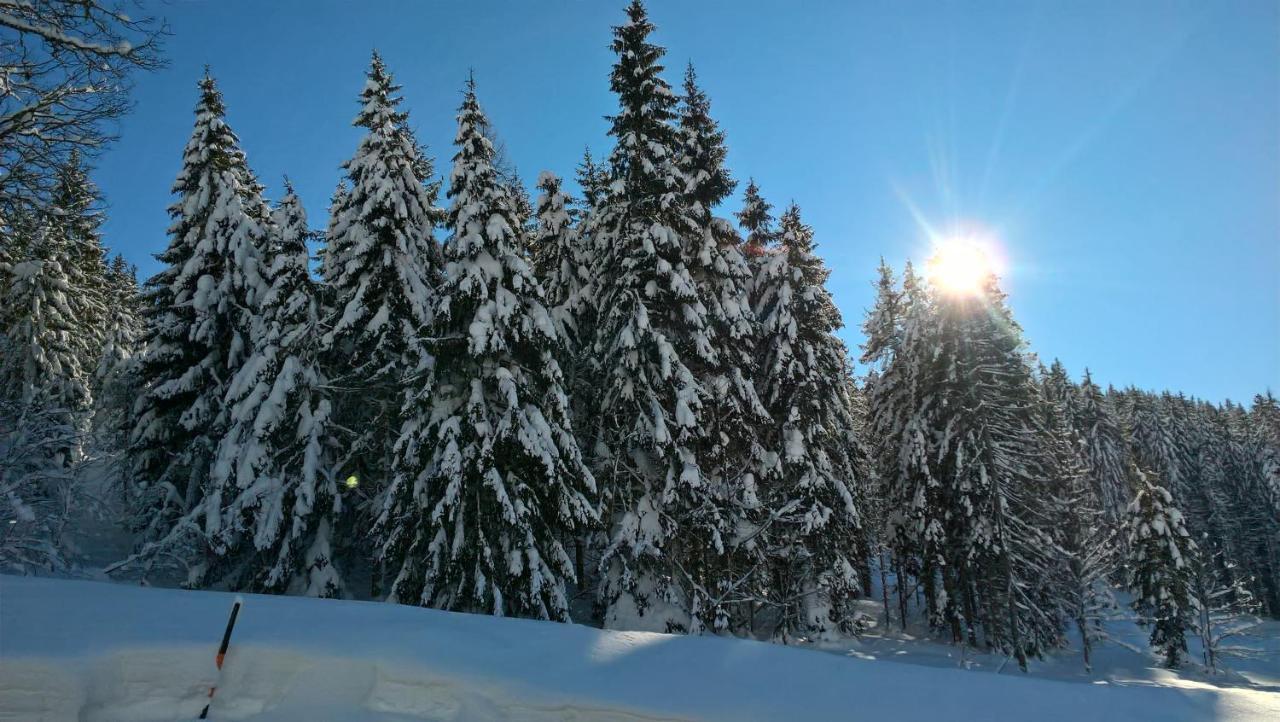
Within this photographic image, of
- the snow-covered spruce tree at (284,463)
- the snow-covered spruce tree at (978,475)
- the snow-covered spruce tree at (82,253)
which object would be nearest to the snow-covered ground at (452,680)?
the snow-covered spruce tree at (82,253)

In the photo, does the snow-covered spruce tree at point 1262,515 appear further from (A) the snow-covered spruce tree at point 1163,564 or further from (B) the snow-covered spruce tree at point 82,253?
(B) the snow-covered spruce tree at point 82,253

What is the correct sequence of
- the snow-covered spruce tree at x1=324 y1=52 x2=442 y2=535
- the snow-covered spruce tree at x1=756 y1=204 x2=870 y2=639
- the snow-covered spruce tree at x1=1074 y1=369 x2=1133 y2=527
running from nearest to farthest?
the snow-covered spruce tree at x1=324 y1=52 x2=442 y2=535 → the snow-covered spruce tree at x1=756 y1=204 x2=870 y2=639 → the snow-covered spruce tree at x1=1074 y1=369 x2=1133 y2=527

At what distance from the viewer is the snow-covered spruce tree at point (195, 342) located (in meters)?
18.5

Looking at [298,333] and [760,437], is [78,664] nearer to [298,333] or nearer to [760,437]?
[298,333]

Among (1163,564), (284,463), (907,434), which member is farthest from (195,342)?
(1163,564)

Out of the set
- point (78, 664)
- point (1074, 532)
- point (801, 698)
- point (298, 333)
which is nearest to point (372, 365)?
point (298, 333)

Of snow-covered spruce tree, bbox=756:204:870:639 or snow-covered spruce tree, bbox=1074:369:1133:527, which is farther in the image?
snow-covered spruce tree, bbox=1074:369:1133:527

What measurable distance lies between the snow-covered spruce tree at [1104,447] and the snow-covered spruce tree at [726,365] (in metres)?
49.4

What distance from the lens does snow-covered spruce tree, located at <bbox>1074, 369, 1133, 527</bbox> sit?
180 feet

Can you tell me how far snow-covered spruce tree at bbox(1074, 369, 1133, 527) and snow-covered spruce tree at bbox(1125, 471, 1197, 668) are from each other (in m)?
25.5

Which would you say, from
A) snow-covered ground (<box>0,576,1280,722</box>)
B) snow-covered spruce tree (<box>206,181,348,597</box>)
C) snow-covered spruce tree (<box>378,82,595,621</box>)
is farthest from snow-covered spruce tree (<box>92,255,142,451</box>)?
snow-covered ground (<box>0,576,1280,722</box>)

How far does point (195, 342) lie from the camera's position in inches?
753

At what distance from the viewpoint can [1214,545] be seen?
58.5 meters

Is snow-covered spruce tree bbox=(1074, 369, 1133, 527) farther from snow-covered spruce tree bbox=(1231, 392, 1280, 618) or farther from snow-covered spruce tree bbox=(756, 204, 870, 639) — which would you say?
snow-covered spruce tree bbox=(756, 204, 870, 639)
